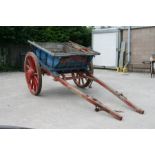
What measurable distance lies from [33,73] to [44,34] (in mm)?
8143

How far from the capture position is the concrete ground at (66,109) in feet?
15.9

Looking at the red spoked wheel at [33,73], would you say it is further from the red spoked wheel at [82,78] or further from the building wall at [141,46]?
the building wall at [141,46]

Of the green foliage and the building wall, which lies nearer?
the building wall

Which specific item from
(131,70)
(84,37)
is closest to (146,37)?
(131,70)

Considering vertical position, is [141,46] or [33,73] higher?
[141,46]

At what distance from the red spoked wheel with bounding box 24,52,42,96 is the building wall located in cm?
733

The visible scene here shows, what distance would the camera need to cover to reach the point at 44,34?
14.9 metres

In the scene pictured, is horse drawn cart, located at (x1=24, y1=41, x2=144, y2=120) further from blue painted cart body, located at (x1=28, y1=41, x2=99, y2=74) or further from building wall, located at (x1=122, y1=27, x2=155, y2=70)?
building wall, located at (x1=122, y1=27, x2=155, y2=70)

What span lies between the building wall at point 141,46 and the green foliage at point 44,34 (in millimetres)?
4042

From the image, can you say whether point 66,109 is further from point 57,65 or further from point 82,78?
point 82,78

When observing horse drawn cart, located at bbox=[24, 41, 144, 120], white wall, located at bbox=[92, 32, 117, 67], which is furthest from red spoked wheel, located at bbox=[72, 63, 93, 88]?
white wall, located at bbox=[92, 32, 117, 67]

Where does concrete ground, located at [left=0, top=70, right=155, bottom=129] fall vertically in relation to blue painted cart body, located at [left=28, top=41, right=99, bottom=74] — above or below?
below

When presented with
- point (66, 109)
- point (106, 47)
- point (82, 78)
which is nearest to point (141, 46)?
point (106, 47)

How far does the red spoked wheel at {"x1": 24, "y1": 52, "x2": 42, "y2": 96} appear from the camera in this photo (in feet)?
22.0
